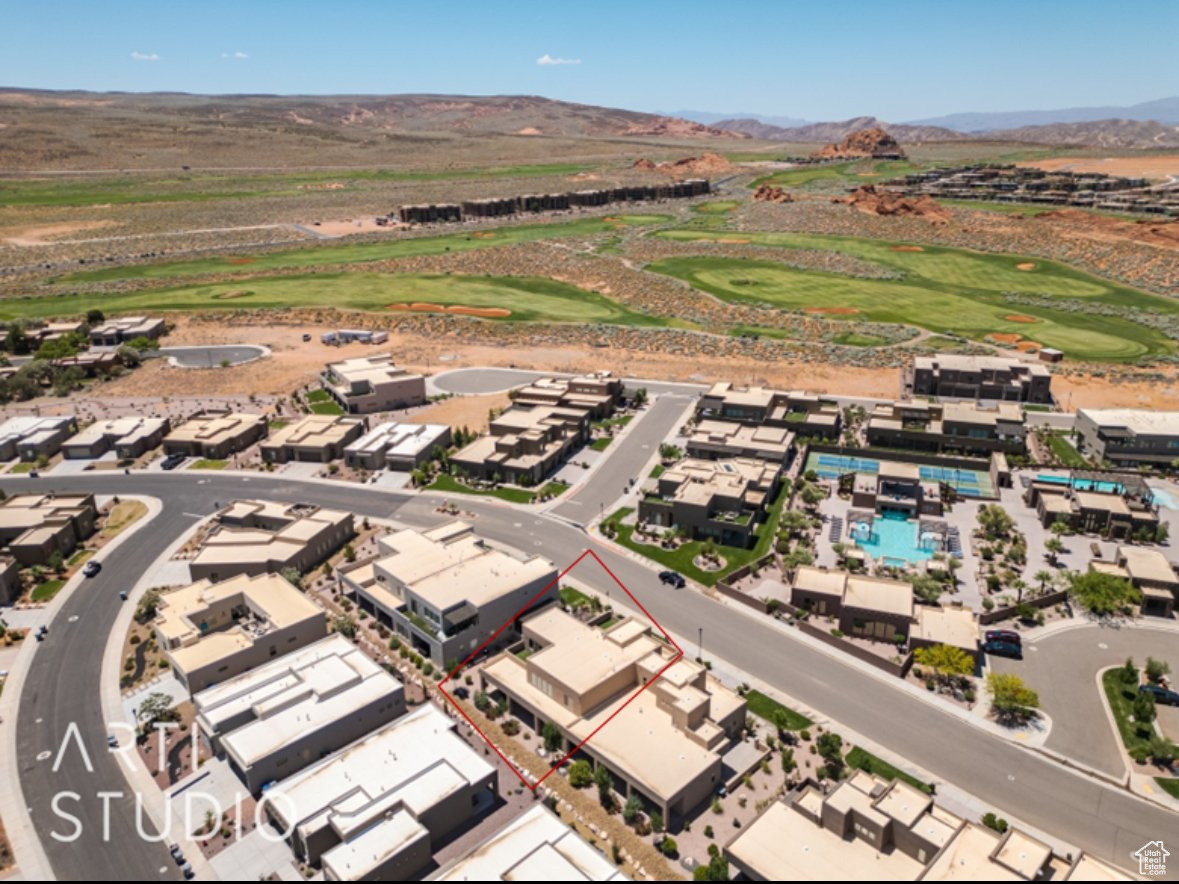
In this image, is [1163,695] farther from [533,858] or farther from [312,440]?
[312,440]

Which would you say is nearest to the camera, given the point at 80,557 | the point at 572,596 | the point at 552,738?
the point at 552,738

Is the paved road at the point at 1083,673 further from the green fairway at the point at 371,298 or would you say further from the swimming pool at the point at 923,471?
the green fairway at the point at 371,298

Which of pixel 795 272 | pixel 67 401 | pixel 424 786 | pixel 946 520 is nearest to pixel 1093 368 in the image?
pixel 946 520

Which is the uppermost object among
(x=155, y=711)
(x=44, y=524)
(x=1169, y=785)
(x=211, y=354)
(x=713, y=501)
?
(x=211, y=354)

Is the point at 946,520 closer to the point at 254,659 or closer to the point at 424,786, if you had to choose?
the point at 424,786

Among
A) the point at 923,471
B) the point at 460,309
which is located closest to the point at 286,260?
the point at 460,309
